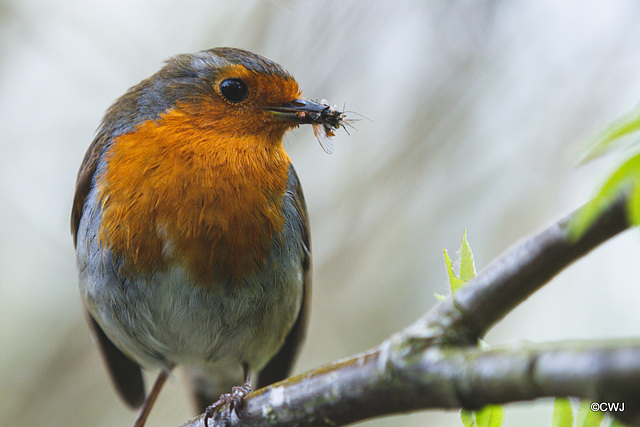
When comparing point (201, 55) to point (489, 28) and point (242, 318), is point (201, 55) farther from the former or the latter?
point (489, 28)

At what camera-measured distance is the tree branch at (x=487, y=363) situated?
0.93 metres

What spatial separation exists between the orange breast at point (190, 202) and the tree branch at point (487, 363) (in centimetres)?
130

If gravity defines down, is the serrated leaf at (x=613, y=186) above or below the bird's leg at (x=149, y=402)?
below

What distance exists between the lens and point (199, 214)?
277 centimetres

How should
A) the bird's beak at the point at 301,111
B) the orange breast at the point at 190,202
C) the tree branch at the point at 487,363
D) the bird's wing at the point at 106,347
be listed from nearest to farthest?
the tree branch at the point at 487,363, the orange breast at the point at 190,202, the bird's beak at the point at 301,111, the bird's wing at the point at 106,347

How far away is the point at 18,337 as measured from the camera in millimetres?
5852

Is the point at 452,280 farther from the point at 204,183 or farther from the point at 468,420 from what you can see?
the point at 204,183

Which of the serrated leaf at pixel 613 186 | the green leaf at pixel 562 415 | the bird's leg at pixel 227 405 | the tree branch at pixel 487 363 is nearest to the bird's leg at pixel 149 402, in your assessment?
the bird's leg at pixel 227 405

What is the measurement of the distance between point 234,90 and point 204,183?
564mm

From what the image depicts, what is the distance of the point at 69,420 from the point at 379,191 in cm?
322

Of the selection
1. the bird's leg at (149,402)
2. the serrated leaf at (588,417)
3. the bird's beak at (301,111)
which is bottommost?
the serrated leaf at (588,417)

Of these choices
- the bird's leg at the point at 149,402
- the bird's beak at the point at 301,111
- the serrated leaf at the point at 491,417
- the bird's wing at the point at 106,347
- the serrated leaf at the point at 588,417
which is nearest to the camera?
the serrated leaf at the point at 588,417

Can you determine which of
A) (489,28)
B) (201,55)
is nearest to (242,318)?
(201,55)

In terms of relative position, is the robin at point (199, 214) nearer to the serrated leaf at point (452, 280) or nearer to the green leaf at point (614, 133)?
the serrated leaf at point (452, 280)
